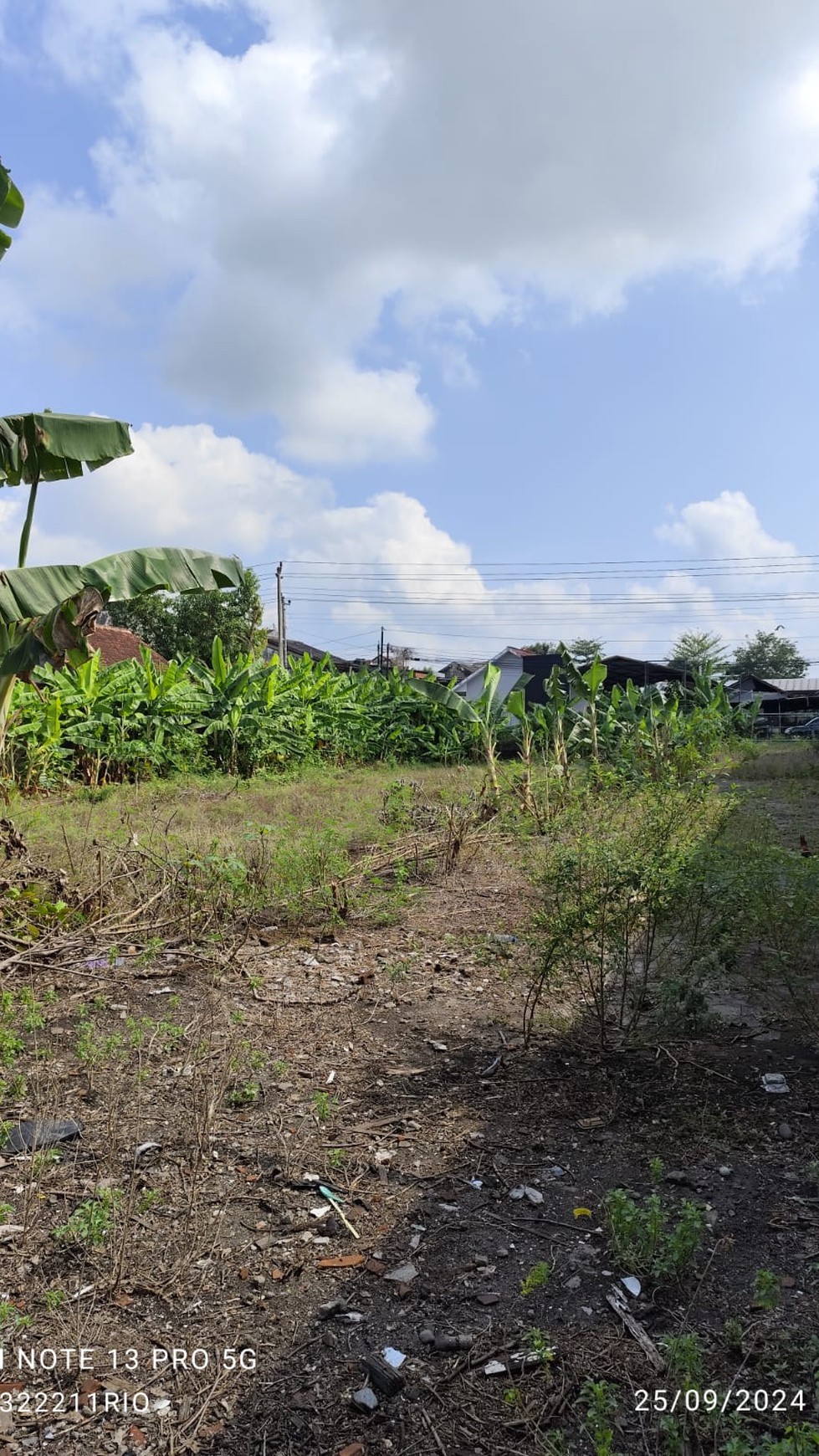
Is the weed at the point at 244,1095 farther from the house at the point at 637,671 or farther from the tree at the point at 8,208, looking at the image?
the house at the point at 637,671

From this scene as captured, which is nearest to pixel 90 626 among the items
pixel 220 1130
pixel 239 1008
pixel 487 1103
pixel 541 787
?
pixel 239 1008

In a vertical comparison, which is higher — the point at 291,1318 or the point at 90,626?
the point at 90,626

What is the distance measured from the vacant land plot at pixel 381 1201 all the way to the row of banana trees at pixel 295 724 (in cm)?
515

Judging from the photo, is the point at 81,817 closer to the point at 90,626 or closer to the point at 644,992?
the point at 90,626

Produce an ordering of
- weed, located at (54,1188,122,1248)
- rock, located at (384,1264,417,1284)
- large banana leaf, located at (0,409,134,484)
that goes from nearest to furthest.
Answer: rock, located at (384,1264,417,1284) → weed, located at (54,1188,122,1248) → large banana leaf, located at (0,409,134,484)

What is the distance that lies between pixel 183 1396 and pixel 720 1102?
2255 millimetres

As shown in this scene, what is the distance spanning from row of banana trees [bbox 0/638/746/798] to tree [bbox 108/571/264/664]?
1692 centimetres

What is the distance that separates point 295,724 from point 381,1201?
13352 millimetres

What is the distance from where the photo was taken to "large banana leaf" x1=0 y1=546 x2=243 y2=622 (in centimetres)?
615

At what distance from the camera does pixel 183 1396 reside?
212 cm

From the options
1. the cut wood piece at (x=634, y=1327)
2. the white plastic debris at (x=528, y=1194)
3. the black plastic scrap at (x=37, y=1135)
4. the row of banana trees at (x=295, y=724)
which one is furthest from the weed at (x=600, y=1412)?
the row of banana trees at (x=295, y=724)

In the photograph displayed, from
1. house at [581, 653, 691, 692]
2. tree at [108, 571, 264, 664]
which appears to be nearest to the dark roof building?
house at [581, 653, 691, 692]

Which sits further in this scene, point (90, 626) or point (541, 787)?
point (541, 787)

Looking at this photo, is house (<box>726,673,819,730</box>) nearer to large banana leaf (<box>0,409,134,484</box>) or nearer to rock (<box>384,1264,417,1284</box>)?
large banana leaf (<box>0,409,134,484</box>)
